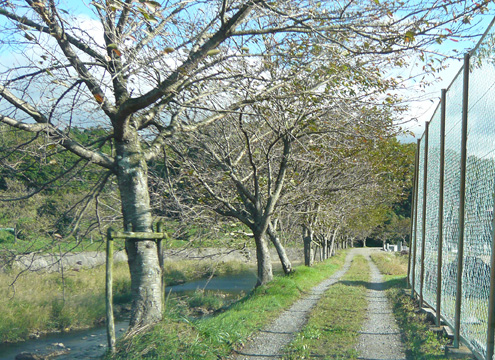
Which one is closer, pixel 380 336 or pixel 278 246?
pixel 380 336

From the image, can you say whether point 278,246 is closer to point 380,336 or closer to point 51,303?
point 380,336

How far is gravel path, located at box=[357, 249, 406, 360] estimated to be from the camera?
6.56 m

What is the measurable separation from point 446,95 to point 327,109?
6.60 ft

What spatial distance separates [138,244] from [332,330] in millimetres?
3689

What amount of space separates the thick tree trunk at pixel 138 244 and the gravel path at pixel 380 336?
9.50 feet

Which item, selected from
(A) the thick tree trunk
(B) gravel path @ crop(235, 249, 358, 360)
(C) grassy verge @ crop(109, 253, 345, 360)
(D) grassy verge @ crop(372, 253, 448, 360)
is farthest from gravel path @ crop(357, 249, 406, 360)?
(A) the thick tree trunk

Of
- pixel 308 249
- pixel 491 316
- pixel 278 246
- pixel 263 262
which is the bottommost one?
pixel 263 262

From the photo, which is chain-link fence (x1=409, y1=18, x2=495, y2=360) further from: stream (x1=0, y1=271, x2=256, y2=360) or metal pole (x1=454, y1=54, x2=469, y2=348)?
stream (x1=0, y1=271, x2=256, y2=360)

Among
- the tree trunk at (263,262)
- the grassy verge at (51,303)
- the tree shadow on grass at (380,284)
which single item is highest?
the tree trunk at (263,262)

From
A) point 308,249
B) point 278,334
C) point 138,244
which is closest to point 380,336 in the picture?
point 278,334

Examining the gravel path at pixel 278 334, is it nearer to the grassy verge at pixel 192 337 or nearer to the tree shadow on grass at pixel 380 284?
the grassy verge at pixel 192 337

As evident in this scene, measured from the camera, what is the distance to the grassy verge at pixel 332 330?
21.5 ft

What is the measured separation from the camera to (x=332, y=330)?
316 inches

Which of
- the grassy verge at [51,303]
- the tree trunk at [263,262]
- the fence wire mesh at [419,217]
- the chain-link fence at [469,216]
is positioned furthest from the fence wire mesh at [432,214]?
the grassy verge at [51,303]
